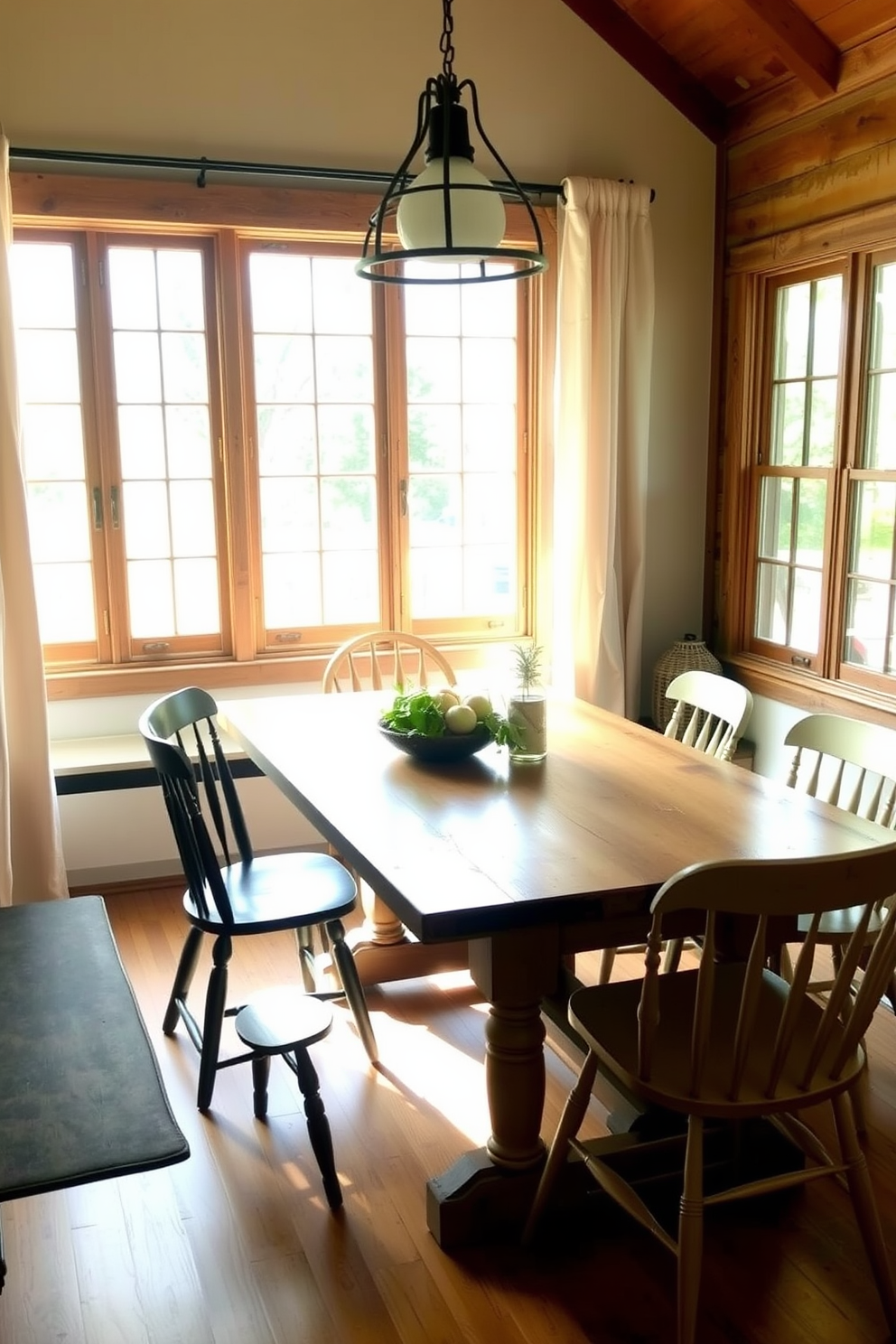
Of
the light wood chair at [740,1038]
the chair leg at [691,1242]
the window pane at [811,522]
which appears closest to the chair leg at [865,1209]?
the light wood chair at [740,1038]

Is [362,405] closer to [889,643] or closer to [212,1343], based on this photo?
[889,643]

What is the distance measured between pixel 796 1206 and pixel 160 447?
2953mm

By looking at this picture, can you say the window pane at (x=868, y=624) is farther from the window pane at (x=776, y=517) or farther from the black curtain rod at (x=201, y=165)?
the black curtain rod at (x=201, y=165)

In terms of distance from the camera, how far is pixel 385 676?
171 inches

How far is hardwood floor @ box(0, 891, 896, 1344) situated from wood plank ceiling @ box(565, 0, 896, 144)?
297 cm

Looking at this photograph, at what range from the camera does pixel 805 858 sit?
1.70 m

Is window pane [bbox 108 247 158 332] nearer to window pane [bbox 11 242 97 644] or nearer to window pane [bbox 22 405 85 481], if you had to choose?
window pane [bbox 11 242 97 644]

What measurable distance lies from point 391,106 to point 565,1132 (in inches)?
131

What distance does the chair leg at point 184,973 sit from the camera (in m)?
2.85

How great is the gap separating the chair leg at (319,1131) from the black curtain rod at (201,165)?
9.08ft

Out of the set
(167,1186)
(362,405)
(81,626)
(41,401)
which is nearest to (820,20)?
(362,405)

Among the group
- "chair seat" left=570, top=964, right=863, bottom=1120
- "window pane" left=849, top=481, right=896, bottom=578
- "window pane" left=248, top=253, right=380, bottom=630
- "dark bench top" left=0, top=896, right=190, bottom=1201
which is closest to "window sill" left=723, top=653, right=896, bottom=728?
"window pane" left=849, top=481, right=896, bottom=578

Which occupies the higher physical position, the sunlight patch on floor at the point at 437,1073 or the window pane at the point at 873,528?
the window pane at the point at 873,528

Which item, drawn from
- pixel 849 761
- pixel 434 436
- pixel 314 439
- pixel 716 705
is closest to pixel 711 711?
pixel 716 705
